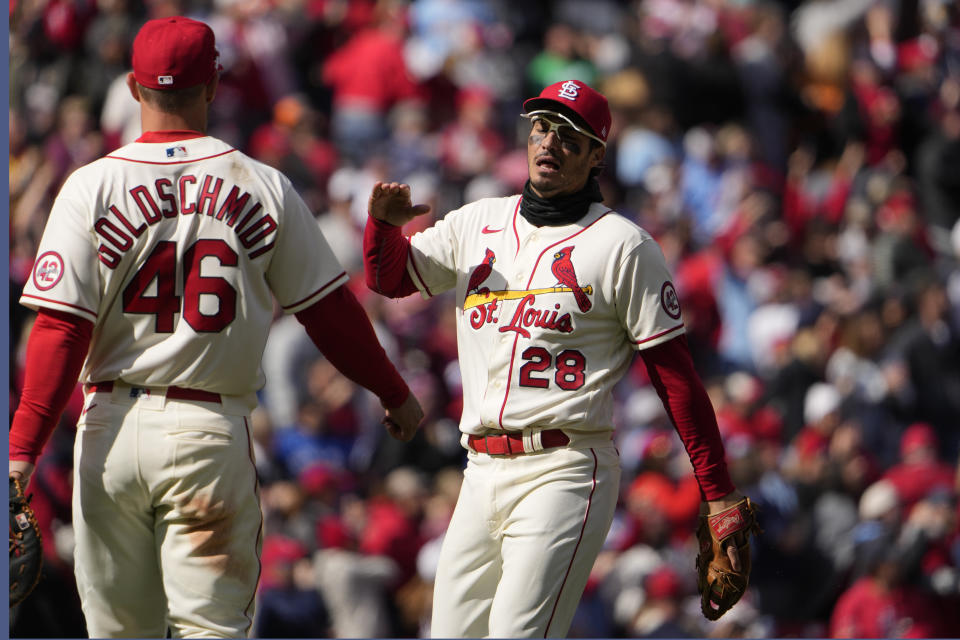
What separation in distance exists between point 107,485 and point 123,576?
10.9 inches

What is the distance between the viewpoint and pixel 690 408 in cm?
463

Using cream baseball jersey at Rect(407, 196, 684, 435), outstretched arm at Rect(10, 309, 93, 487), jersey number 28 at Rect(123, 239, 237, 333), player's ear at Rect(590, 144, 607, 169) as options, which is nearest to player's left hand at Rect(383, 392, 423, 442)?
cream baseball jersey at Rect(407, 196, 684, 435)

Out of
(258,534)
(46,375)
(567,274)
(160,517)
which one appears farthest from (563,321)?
(46,375)

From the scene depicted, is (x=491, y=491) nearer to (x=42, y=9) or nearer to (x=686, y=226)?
(x=686, y=226)

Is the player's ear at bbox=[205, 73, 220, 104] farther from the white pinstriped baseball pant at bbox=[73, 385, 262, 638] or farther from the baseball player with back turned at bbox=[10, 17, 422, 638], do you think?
the white pinstriped baseball pant at bbox=[73, 385, 262, 638]

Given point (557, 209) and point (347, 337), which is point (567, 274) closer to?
point (557, 209)

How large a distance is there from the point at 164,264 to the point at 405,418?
1043 mm

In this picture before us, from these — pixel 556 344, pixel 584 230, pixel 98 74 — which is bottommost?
pixel 556 344

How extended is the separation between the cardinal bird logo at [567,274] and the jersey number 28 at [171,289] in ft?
3.46

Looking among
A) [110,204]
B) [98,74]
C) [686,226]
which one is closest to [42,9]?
[98,74]

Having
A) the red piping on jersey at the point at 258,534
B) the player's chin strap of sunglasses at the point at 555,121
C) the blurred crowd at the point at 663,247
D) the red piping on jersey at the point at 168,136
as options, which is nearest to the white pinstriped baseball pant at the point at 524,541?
the red piping on jersey at the point at 258,534

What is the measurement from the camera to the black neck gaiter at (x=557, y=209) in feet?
15.5

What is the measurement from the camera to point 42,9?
13016mm

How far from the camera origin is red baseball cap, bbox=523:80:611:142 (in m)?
4.64
